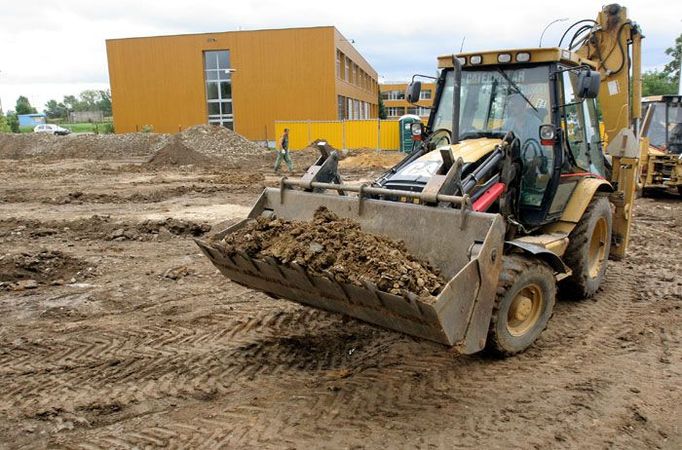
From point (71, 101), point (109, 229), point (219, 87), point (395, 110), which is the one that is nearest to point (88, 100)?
point (71, 101)

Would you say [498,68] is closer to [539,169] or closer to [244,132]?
[539,169]

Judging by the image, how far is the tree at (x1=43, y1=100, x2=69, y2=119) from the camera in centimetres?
10932

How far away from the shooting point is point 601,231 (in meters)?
6.53

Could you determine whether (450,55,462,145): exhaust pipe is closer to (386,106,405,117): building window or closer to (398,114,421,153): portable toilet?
(398,114,421,153): portable toilet

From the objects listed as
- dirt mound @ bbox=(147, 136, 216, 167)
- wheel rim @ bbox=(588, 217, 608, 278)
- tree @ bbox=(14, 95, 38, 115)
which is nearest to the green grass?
dirt mound @ bbox=(147, 136, 216, 167)

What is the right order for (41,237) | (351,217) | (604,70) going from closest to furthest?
(351,217)
(604,70)
(41,237)

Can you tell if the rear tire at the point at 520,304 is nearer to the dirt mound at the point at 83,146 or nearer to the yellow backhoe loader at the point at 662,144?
the yellow backhoe loader at the point at 662,144

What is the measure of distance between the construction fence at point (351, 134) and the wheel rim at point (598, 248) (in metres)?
23.9

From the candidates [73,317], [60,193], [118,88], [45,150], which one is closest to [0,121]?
[118,88]

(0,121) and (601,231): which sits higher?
(0,121)

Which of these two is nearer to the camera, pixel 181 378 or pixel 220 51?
pixel 181 378

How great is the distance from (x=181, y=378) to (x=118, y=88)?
38474mm

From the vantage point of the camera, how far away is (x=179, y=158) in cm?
2531

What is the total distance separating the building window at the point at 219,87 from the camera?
1470 inches
